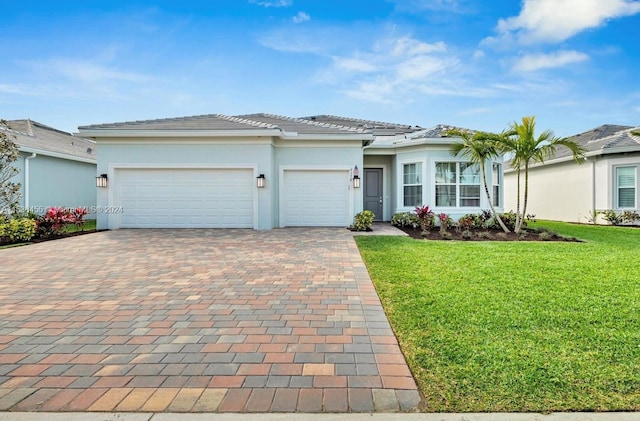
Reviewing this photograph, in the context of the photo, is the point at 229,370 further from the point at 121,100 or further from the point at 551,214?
the point at 551,214

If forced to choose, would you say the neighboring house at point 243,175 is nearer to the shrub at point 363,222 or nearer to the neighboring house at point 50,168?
the shrub at point 363,222

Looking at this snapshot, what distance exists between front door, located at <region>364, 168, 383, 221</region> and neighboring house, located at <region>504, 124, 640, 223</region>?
29.2 feet

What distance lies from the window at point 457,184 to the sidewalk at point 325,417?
465 inches

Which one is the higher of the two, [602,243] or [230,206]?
[230,206]

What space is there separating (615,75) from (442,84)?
7989 mm

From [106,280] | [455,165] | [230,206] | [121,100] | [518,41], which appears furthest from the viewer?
[121,100]

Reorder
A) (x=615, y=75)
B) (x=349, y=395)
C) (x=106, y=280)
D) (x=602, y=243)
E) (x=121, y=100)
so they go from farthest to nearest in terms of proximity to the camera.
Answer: (x=121, y=100)
(x=615, y=75)
(x=602, y=243)
(x=106, y=280)
(x=349, y=395)

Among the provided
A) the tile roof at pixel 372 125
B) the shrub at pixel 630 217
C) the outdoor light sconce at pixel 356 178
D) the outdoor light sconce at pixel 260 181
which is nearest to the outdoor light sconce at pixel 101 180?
the outdoor light sconce at pixel 260 181

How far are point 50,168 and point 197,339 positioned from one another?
16.7 m

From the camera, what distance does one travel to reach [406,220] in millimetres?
13391

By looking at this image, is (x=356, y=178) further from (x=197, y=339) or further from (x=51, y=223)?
(x=197, y=339)

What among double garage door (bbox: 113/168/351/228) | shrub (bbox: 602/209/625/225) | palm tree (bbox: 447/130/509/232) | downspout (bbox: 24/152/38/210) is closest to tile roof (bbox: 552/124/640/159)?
shrub (bbox: 602/209/625/225)

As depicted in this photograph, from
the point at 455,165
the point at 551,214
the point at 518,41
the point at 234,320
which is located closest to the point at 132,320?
the point at 234,320

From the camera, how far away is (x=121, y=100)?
60.4 feet
